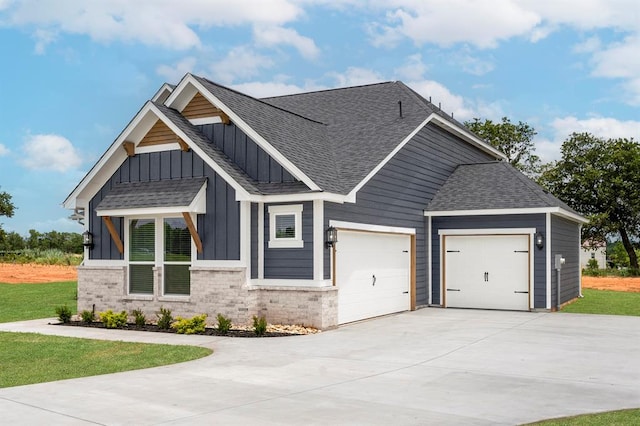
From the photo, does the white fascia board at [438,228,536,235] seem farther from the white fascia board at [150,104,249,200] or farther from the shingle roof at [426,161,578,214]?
the white fascia board at [150,104,249,200]

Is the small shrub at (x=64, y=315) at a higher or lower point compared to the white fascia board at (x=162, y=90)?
lower

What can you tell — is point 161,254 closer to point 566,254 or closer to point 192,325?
point 192,325

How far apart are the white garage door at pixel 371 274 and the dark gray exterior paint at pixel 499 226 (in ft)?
4.37

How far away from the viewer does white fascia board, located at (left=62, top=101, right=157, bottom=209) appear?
16286 millimetres

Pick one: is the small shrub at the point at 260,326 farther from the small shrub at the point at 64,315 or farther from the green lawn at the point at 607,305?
the green lawn at the point at 607,305

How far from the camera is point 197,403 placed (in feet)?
25.6

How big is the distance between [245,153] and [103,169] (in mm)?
3767

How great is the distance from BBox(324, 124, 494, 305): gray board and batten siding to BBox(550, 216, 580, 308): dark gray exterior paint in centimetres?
346

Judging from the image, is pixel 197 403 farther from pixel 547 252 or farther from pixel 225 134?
pixel 547 252

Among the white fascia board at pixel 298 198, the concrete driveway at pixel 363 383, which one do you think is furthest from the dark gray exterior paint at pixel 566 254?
the white fascia board at pixel 298 198

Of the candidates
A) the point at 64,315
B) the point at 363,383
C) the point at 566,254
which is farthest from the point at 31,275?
the point at 363,383

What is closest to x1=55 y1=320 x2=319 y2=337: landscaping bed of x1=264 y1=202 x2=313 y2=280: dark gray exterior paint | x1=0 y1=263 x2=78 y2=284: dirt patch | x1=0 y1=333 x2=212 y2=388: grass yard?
x1=264 y1=202 x2=313 y2=280: dark gray exterior paint

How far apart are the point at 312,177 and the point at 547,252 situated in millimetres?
7341

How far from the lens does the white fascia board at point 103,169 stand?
16.3 m
